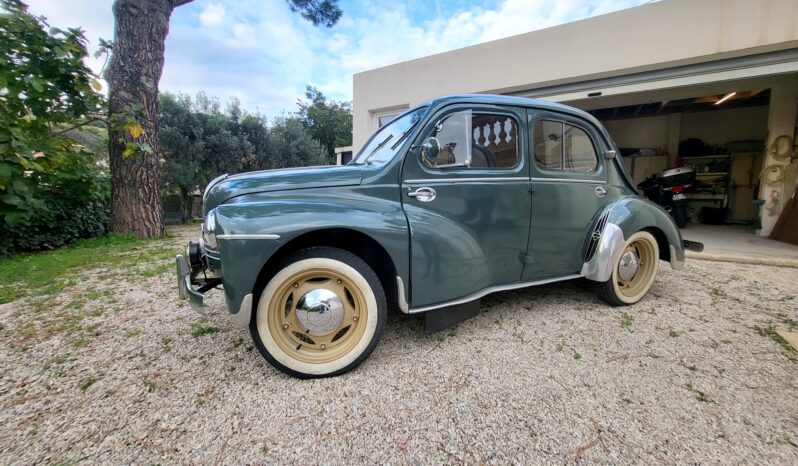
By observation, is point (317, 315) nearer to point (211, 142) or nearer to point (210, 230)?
point (210, 230)

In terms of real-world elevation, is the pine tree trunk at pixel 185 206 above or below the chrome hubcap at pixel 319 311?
above

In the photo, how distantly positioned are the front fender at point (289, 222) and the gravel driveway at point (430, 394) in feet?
2.05

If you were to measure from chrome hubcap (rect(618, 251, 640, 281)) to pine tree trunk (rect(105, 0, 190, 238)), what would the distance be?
784cm

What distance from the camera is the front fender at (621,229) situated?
2.72m

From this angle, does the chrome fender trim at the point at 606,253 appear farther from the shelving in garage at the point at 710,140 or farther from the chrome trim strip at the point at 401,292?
the shelving in garage at the point at 710,140

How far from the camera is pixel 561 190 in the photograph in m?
2.65

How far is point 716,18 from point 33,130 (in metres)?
10.7

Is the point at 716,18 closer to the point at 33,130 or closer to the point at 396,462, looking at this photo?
the point at 396,462

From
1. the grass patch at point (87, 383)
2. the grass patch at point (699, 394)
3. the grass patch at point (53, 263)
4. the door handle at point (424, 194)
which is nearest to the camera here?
the grass patch at point (699, 394)

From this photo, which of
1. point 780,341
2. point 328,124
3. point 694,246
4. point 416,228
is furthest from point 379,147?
point 328,124

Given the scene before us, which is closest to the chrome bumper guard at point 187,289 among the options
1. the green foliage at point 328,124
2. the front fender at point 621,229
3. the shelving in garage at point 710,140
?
the front fender at point 621,229

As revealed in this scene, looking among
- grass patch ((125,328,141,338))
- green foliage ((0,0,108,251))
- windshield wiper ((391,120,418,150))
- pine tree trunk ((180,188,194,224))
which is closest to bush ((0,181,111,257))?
green foliage ((0,0,108,251))

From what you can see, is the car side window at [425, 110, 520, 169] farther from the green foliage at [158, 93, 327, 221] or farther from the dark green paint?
the green foliage at [158, 93, 327, 221]

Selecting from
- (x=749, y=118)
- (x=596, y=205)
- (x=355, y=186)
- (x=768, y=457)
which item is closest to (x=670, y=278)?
(x=596, y=205)
